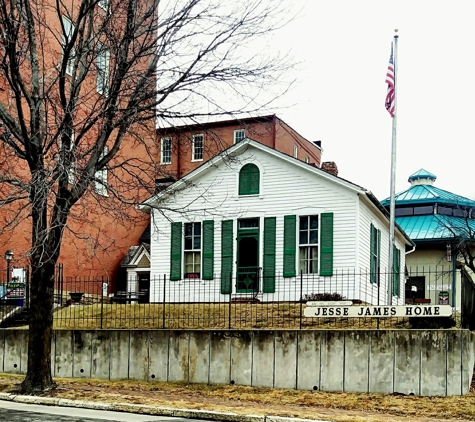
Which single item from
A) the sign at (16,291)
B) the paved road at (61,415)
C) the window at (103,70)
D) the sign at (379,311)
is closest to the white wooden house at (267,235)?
the sign at (16,291)

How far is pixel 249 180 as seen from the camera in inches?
1043

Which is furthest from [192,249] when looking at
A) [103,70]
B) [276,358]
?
[103,70]

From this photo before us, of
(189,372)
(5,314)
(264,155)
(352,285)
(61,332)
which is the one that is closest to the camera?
(189,372)

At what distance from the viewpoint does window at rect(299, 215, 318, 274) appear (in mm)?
25000

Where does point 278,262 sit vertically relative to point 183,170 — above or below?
below

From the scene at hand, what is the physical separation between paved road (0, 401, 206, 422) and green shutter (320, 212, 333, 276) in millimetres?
13152

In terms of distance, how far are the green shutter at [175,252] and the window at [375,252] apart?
6.94 metres

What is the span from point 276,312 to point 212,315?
1772 mm

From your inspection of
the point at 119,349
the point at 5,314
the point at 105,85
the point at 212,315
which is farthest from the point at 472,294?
the point at 5,314

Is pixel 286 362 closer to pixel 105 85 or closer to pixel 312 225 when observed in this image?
pixel 105 85

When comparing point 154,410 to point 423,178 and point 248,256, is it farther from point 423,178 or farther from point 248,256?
point 423,178

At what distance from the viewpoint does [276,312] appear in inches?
802

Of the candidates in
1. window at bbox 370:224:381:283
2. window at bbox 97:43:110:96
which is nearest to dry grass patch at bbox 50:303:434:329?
window at bbox 97:43:110:96

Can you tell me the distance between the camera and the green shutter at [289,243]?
25094mm
